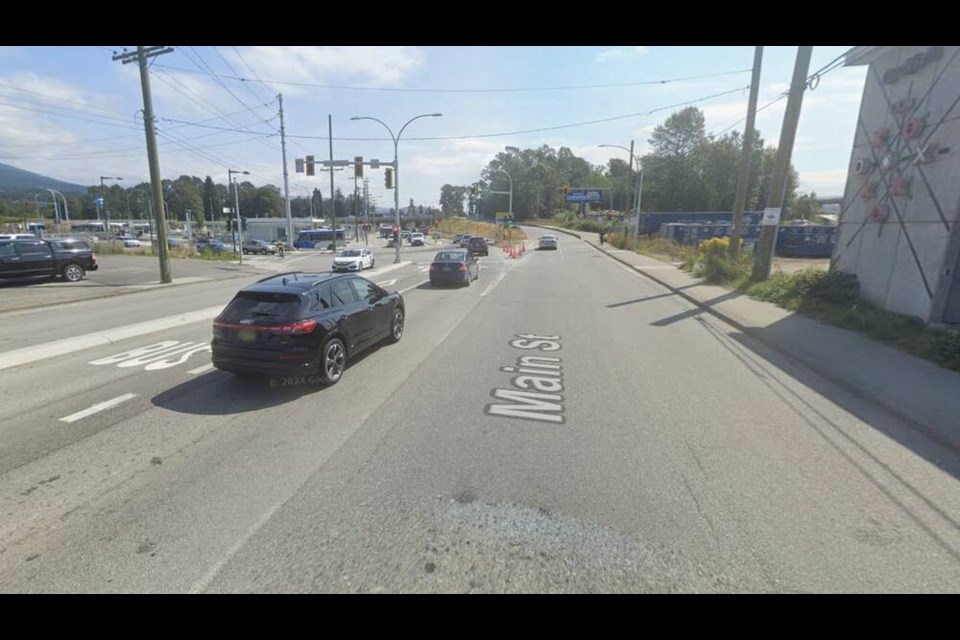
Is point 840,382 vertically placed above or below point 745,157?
below

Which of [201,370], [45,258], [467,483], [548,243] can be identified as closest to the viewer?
[467,483]

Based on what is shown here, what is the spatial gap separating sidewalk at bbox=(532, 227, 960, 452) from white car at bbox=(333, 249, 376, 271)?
1953 centimetres

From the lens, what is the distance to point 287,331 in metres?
5.63

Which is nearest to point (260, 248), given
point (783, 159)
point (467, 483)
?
point (783, 159)

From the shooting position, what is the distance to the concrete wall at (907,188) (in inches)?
346

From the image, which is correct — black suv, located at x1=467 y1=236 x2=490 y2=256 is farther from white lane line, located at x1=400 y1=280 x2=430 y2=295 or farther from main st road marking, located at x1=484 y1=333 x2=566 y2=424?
main st road marking, located at x1=484 y1=333 x2=566 y2=424

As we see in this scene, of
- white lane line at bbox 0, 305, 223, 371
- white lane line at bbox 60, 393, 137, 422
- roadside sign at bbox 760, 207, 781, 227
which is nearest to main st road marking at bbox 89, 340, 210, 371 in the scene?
white lane line at bbox 0, 305, 223, 371

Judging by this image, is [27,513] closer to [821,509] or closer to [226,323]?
[226,323]

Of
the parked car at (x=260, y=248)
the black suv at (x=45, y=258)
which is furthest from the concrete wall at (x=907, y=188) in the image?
the parked car at (x=260, y=248)

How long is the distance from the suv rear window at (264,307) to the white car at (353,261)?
20.1m

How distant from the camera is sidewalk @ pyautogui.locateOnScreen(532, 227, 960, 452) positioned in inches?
200

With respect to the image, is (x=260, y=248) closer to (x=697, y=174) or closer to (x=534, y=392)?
(x=534, y=392)

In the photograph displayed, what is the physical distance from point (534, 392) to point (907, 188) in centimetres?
1032

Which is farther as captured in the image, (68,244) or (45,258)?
(68,244)
